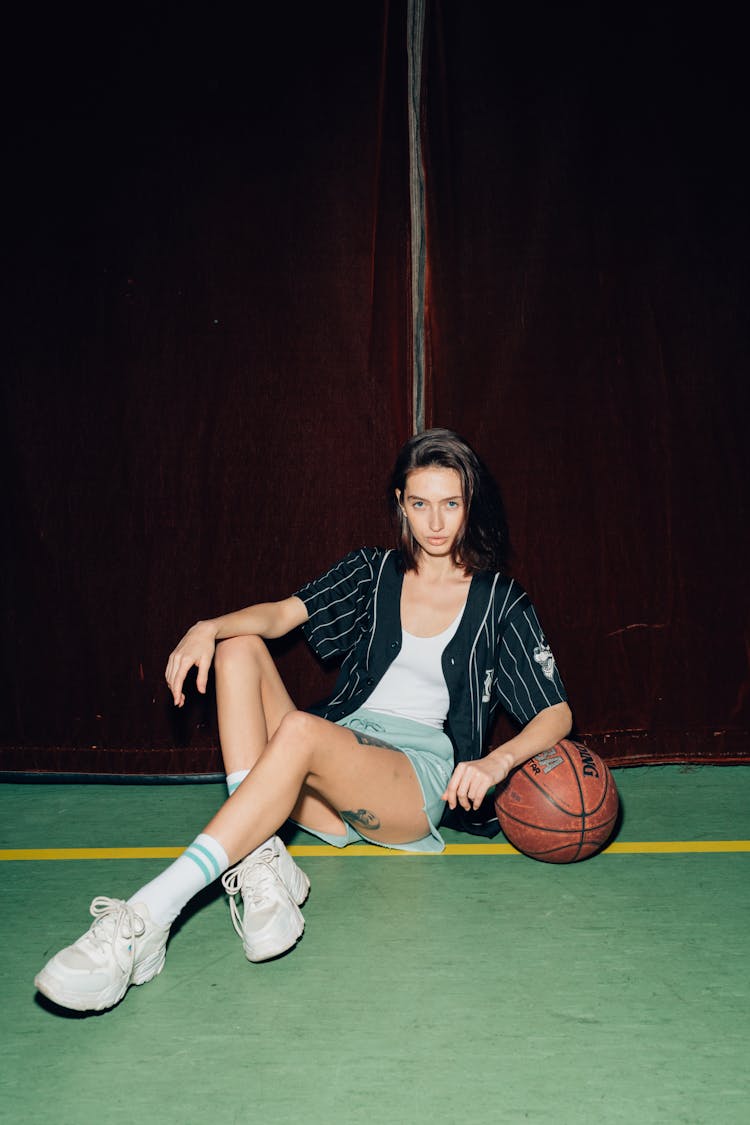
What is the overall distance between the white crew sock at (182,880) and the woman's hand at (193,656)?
0.50m

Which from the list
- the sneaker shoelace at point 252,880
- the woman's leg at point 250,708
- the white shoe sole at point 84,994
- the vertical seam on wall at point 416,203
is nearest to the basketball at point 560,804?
the woman's leg at point 250,708

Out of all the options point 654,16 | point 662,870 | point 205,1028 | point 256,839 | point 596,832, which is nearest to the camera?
point 205,1028

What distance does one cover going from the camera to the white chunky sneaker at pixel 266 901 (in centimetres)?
223

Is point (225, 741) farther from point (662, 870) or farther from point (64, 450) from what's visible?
point (64, 450)

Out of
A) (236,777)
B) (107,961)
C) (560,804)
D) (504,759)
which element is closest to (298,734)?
(236,777)

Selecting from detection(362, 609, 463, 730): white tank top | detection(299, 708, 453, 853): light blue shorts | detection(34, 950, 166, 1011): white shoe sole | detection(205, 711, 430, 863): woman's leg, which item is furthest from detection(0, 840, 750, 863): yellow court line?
detection(34, 950, 166, 1011): white shoe sole

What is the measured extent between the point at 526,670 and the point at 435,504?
57cm

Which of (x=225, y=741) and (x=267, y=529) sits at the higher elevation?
(x=267, y=529)

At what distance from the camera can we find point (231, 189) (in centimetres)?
359

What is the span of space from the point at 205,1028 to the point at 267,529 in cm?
204

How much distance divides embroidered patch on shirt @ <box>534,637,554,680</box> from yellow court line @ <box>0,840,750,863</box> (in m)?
0.63

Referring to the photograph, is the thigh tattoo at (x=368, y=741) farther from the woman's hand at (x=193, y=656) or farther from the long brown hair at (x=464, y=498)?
the long brown hair at (x=464, y=498)

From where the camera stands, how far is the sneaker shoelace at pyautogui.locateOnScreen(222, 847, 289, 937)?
2301 mm

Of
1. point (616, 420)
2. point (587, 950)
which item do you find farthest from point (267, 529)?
point (587, 950)
